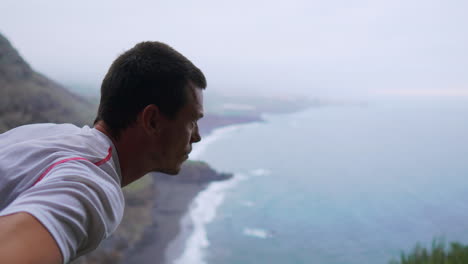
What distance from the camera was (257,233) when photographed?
2236 millimetres

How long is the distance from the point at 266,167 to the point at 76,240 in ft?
8.22

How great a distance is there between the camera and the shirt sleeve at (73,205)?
29 centimetres

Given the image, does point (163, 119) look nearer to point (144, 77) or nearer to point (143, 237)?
point (144, 77)

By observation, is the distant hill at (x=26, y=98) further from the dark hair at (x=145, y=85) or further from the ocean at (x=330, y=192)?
the dark hair at (x=145, y=85)

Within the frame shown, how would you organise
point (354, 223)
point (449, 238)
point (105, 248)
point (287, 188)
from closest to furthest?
point (105, 248) → point (449, 238) → point (354, 223) → point (287, 188)

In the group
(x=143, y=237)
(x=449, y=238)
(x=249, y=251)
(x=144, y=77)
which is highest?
(x=144, y=77)

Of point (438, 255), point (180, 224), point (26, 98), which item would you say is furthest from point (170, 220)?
point (438, 255)

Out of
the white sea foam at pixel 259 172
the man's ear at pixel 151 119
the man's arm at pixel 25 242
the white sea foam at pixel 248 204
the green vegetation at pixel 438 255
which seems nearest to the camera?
the man's arm at pixel 25 242

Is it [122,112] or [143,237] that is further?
[143,237]

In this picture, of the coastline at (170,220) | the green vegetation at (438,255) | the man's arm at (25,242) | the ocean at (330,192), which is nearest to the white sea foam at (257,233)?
the ocean at (330,192)

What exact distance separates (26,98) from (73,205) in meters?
1.60

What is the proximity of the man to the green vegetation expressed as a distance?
169cm

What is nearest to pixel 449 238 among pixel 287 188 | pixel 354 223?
pixel 354 223

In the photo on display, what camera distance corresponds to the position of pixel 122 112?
50 cm
